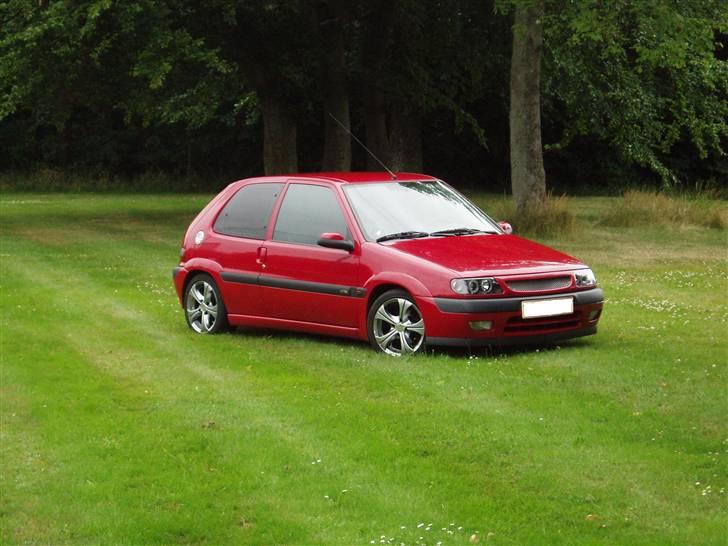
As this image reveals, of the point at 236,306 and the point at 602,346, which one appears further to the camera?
the point at 236,306

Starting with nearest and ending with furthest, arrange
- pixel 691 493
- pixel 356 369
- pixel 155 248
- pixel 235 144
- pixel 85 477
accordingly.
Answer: pixel 691 493 < pixel 85 477 < pixel 356 369 < pixel 155 248 < pixel 235 144

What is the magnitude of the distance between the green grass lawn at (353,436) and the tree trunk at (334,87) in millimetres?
16072

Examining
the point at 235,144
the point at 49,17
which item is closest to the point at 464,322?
the point at 49,17

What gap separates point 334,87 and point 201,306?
17.5 meters

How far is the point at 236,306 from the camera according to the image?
13820 millimetres

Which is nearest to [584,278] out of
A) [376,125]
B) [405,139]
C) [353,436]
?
[353,436]

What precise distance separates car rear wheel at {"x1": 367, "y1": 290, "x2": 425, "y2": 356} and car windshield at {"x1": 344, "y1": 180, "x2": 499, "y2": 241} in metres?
0.72

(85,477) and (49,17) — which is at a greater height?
(49,17)

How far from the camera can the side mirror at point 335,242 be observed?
41.9ft

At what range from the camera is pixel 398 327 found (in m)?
12.3

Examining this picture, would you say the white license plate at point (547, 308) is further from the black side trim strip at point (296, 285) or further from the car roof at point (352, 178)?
the car roof at point (352, 178)

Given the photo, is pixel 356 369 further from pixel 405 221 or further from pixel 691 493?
pixel 691 493

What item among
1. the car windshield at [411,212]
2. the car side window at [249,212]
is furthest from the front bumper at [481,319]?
the car side window at [249,212]

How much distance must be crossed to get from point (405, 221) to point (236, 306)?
6.13 feet
